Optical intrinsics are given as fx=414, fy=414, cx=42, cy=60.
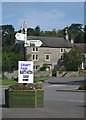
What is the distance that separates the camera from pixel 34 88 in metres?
18.6

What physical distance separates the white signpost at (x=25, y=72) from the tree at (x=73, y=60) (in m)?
67.8

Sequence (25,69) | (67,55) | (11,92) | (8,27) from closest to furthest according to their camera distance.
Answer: (11,92) < (25,69) < (67,55) < (8,27)

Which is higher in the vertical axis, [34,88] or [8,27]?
[8,27]

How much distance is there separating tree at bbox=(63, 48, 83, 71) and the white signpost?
67.8m

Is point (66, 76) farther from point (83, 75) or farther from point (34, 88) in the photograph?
point (34, 88)

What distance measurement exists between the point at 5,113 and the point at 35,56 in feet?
258

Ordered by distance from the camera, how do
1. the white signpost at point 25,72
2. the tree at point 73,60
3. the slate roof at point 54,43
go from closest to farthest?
the white signpost at point 25,72
the tree at point 73,60
the slate roof at point 54,43

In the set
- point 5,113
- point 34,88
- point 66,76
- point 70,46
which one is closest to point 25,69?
point 34,88

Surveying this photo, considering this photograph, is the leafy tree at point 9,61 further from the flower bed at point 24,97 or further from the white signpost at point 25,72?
the flower bed at point 24,97

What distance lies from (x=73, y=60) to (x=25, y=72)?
69609 millimetres

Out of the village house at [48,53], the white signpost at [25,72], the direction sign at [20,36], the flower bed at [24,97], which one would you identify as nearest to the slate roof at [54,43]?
the village house at [48,53]

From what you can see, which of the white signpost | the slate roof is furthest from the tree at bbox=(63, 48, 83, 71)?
the white signpost

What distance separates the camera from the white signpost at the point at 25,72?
19.1 metres

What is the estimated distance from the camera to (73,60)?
88562mm
